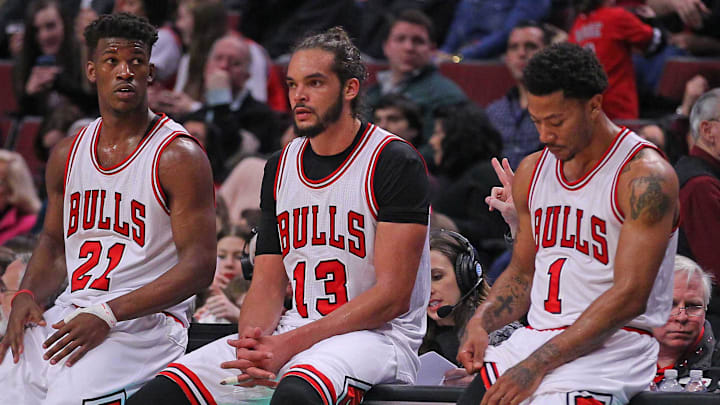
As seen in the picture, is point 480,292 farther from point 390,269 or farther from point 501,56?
point 501,56

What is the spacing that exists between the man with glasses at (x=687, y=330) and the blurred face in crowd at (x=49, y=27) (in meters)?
6.40

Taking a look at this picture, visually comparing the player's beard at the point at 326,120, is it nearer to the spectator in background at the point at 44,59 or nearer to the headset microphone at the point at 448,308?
the headset microphone at the point at 448,308

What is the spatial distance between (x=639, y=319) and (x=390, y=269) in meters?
0.88

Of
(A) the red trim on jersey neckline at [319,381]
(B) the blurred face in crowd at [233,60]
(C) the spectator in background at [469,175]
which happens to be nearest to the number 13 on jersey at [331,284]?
(A) the red trim on jersey neckline at [319,381]

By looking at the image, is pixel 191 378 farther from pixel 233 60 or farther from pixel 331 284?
pixel 233 60

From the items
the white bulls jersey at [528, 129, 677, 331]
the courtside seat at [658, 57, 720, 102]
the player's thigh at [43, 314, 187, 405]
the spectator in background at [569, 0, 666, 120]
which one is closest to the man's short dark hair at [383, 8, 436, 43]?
the spectator in background at [569, 0, 666, 120]

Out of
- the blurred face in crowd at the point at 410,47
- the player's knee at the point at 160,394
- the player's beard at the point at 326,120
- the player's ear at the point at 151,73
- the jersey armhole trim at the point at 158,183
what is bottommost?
the player's knee at the point at 160,394

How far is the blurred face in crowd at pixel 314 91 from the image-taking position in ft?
12.5

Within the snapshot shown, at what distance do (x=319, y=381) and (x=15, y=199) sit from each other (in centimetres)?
441

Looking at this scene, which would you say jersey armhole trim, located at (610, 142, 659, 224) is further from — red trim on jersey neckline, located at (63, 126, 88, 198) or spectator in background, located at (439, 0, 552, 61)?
spectator in background, located at (439, 0, 552, 61)

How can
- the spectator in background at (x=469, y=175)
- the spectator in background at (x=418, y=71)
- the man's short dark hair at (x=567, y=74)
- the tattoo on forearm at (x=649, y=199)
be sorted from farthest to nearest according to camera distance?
1. the spectator in background at (x=418, y=71)
2. the spectator in background at (x=469, y=175)
3. the man's short dark hair at (x=567, y=74)
4. the tattoo on forearm at (x=649, y=199)

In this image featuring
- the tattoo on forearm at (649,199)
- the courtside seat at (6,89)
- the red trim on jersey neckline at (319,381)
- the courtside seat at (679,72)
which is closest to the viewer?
the tattoo on forearm at (649,199)

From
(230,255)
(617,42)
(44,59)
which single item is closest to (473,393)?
(230,255)

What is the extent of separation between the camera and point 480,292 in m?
4.48
